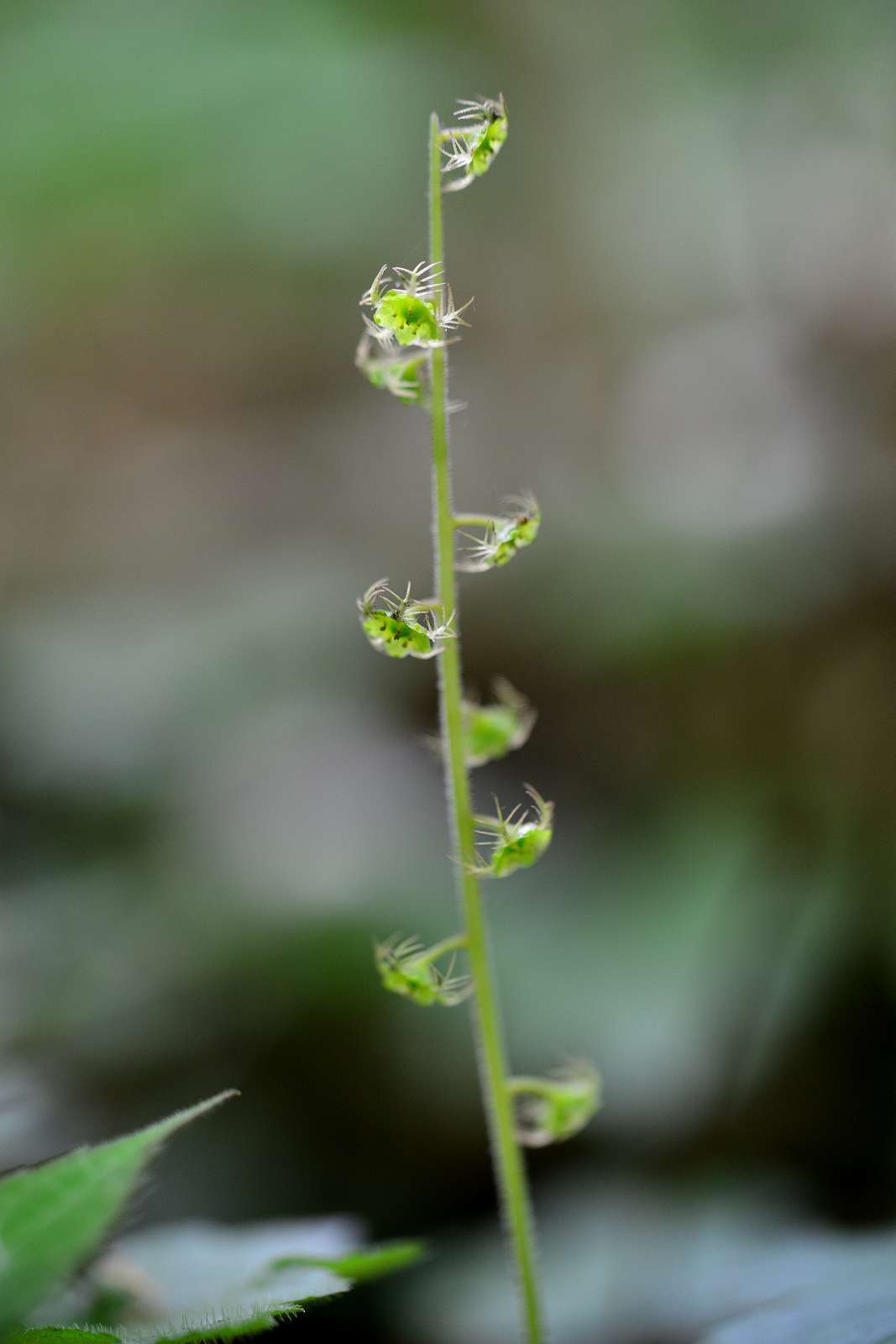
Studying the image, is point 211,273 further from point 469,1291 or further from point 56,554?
point 469,1291

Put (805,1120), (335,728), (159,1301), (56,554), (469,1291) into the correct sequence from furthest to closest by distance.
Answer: (56,554) < (335,728) < (805,1120) < (469,1291) < (159,1301)

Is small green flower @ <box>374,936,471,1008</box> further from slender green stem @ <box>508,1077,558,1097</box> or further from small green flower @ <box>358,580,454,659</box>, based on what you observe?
small green flower @ <box>358,580,454,659</box>

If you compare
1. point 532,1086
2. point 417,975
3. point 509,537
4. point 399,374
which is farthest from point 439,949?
point 399,374

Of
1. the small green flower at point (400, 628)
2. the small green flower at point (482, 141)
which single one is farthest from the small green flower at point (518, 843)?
the small green flower at point (482, 141)

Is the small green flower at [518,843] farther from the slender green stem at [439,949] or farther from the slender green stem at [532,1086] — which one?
the slender green stem at [532,1086]

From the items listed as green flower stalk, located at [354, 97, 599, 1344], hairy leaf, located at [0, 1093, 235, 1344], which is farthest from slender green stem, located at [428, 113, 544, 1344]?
hairy leaf, located at [0, 1093, 235, 1344]

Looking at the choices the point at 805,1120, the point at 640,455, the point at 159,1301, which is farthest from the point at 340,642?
the point at 159,1301
